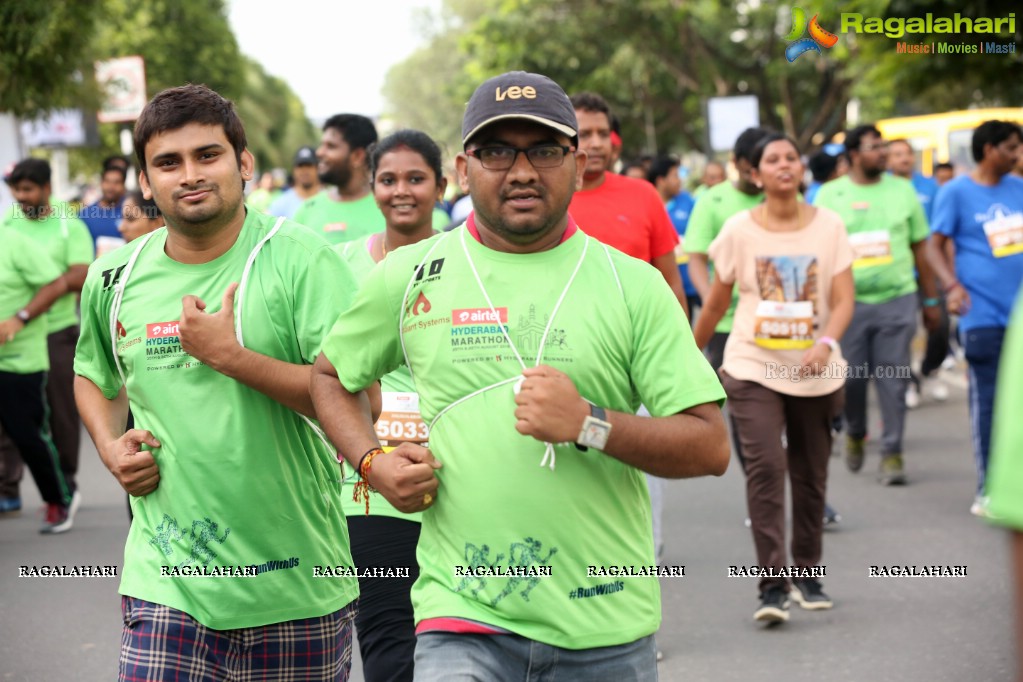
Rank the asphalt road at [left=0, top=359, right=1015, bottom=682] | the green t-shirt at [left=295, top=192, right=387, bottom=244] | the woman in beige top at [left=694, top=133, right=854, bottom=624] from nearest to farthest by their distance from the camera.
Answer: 1. the asphalt road at [left=0, top=359, right=1015, bottom=682]
2. the woman in beige top at [left=694, top=133, right=854, bottom=624]
3. the green t-shirt at [left=295, top=192, right=387, bottom=244]

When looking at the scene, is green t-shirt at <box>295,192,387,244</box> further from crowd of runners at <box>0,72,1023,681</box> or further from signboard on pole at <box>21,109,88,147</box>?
signboard on pole at <box>21,109,88,147</box>

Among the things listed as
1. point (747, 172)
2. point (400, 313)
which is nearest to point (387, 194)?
point (400, 313)

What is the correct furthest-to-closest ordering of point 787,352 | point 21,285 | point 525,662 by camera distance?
point 21,285, point 787,352, point 525,662

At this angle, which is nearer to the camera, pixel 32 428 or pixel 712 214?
pixel 712 214

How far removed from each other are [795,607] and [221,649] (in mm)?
4016

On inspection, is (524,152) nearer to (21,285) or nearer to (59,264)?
(21,285)

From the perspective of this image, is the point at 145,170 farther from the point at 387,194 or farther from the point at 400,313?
the point at 387,194

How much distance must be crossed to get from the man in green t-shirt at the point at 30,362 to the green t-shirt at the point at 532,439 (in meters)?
6.48

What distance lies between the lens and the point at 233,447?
373 cm

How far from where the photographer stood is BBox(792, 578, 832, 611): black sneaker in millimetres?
6945

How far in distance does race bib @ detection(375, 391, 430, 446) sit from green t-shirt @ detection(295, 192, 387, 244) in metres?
2.88

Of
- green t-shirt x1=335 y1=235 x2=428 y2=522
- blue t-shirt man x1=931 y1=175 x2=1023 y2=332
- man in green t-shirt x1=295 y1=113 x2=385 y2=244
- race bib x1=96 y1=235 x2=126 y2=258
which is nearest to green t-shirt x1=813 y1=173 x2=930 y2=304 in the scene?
blue t-shirt man x1=931 y1=175 x2=1023 y2=332

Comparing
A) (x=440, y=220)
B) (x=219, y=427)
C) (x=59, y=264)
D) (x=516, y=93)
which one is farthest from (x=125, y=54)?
(x=516, y=93)

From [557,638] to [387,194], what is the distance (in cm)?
290
